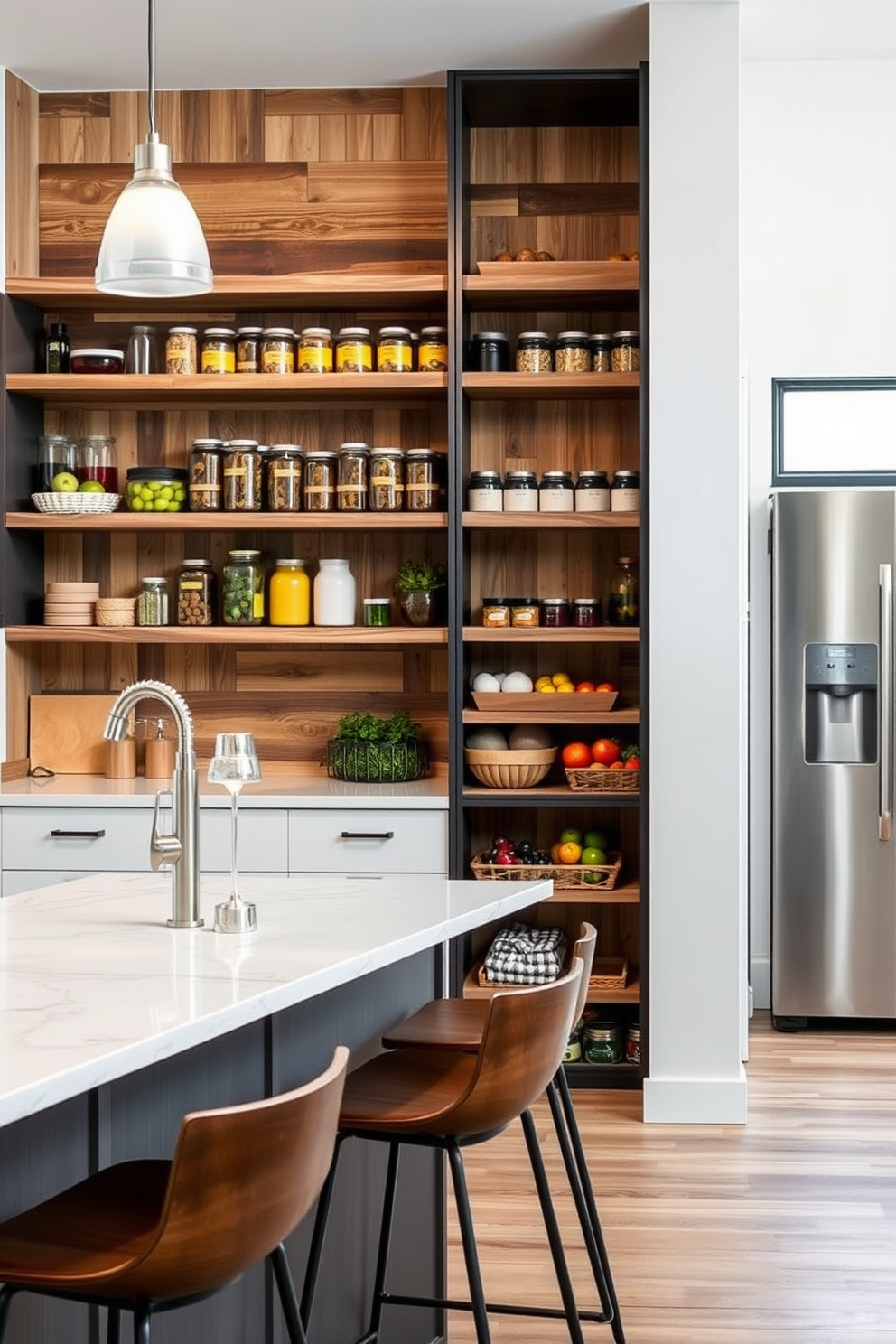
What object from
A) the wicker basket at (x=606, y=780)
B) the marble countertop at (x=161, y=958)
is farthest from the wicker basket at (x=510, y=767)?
the marble countertop at (x=161, y=958)

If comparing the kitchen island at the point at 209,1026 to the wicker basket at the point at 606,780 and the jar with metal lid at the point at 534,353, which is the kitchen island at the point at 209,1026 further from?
the jar with metal lid at the point at 534,353

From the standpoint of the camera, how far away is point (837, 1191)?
374 centimetres

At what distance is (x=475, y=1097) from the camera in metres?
2.15

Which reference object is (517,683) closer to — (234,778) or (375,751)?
(375,751)

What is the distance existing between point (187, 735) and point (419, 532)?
2.57m

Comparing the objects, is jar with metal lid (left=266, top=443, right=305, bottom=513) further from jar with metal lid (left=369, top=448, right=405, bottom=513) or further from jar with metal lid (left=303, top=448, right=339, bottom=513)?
jar with metal lid (left=369, top=448, right=405, bottom=513)

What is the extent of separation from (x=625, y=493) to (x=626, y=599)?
335 millimetres

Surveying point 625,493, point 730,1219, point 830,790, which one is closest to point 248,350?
point 625,493

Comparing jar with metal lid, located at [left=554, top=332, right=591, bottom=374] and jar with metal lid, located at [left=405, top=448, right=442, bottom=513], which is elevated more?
jar with metal lid, located at [left=554, top=332, right=591, bottom=374]

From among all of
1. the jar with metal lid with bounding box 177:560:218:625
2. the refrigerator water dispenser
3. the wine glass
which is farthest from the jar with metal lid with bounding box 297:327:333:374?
the wine glass

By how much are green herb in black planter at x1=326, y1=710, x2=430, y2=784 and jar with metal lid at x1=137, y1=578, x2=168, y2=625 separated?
675 mm

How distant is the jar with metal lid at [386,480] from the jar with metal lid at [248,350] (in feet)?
1.51

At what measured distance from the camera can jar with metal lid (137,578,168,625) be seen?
4902mm

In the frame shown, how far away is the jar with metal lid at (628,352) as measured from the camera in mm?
4629
